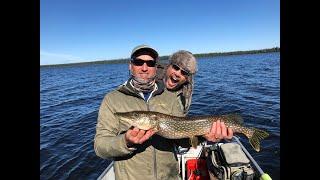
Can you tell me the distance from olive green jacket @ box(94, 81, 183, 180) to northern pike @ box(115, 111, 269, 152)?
99 mm

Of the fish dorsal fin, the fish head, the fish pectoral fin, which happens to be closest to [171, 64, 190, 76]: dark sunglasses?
the fish dorsal fin

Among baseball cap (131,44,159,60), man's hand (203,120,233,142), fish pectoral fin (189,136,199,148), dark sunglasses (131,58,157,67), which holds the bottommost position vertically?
fish pectoral fin (189,136,199,148)

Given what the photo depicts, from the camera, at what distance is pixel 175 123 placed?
13.8 ft

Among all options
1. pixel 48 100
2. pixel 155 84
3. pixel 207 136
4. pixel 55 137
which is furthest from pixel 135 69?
pixel 48 100

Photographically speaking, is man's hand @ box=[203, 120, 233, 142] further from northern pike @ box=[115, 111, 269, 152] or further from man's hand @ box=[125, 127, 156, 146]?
man's hand @ box=[125, 127, 156, 146]

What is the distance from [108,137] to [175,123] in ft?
3.61

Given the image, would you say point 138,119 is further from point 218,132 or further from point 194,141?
point 218,132

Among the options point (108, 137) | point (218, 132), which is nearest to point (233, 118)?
point (218, 132)

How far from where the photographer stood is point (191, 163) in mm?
6902

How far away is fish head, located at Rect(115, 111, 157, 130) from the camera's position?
148 inches

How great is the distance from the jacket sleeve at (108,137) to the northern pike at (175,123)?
0.12m

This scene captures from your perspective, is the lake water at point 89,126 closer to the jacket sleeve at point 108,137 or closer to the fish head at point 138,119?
the fish head at point 138,119
